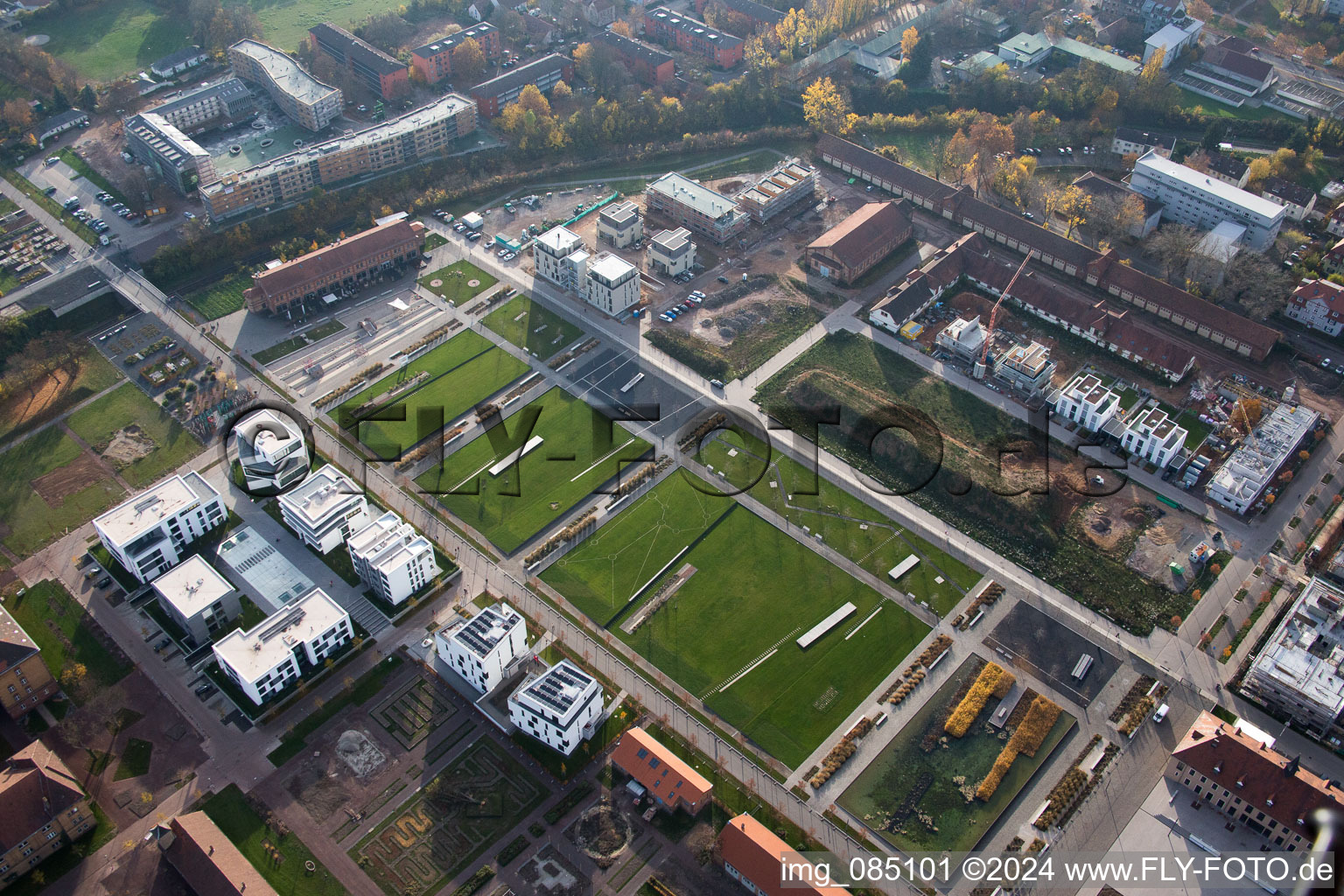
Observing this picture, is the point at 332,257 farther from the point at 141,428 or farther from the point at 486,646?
the point at 486,646

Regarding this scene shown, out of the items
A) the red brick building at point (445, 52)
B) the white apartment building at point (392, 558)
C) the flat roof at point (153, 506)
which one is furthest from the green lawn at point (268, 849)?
the red brick building at point (445, 52)

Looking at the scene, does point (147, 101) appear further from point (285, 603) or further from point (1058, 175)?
point (1058, 175)

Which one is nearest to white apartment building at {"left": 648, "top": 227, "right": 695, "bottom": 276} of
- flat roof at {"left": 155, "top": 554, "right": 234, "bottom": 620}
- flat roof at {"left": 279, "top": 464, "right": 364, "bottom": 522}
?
flat roof at {"left": 279, "top": 464, "right": 364, "bottom": 522}

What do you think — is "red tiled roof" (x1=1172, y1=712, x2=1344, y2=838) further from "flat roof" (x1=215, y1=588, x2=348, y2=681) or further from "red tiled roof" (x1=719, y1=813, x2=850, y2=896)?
"flat roof" (x1=215, y1=588, x2=348, y2=681)

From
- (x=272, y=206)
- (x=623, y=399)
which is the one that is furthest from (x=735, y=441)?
(x=272, y=206)

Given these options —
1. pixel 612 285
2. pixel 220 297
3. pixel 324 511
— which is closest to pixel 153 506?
pixel 324 511

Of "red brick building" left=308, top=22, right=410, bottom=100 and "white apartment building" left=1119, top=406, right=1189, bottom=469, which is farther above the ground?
"red brick building" left=308, top=22, right=410, bottom=100
